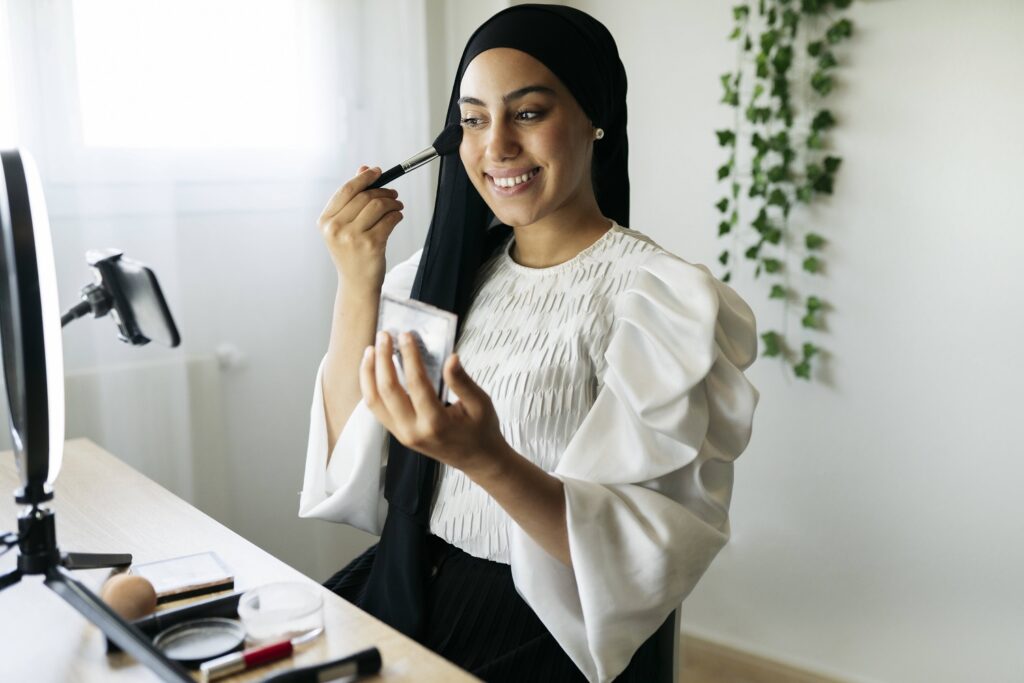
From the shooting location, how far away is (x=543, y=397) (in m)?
1.21

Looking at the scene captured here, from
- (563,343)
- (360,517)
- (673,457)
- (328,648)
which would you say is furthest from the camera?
(360,517)

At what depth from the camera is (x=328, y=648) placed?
2.73ft

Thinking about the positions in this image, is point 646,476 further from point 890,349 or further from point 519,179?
point 890,349

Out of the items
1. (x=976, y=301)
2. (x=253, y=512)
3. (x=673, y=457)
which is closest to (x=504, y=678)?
(x=673, y=457)

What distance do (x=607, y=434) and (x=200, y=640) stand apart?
50 centimetres

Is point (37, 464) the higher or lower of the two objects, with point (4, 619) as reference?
higher

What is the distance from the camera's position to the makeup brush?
128cm

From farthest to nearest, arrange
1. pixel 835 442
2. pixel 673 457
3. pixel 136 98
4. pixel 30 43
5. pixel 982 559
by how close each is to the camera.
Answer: pixel 835 442 → pixel 982 559 → pixel 136 98 → pixel 30 43 → pixel 673 457

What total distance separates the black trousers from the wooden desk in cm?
27

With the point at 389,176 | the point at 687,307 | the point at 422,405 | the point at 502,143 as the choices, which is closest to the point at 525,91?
the point at 502,143

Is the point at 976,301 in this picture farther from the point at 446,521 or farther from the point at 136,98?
the point at 136,98

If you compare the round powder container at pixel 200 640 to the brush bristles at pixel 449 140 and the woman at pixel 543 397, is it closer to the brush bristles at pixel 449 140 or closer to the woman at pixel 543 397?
the woman at pixel 543 397

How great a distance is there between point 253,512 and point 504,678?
49.4 inches

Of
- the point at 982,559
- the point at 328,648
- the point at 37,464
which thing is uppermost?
the point at 37,464
